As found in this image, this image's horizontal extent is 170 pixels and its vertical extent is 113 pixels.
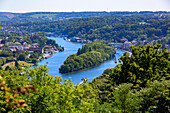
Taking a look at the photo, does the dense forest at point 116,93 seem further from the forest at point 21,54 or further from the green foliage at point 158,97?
the forest at point 21,54

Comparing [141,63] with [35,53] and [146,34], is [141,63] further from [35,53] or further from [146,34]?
[146,34]

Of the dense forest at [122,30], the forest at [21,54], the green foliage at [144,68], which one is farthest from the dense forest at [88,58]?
the green foliage at [144,68]

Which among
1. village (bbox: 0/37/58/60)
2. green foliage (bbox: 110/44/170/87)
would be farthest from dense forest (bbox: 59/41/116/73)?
green foliage (bbox: 110/44/170/87)

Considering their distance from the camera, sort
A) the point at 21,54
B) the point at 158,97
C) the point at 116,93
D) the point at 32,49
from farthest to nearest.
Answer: the point at 32,49 < the point at 21,54 < the point at 158,97 < the point at 116,93

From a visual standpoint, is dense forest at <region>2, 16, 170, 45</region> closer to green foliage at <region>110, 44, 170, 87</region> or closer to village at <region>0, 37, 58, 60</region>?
village at <region>0, 37, 58, 60</region>

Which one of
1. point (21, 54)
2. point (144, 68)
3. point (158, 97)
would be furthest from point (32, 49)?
point (158, 97)

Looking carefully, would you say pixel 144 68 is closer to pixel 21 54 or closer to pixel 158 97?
pixel 158 97

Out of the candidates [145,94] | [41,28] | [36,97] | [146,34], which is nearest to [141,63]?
[145,94]

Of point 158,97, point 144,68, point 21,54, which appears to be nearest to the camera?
point 158,97

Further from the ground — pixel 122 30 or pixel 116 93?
pixel 116 93

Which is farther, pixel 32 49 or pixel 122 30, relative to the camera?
pixel 122 30
